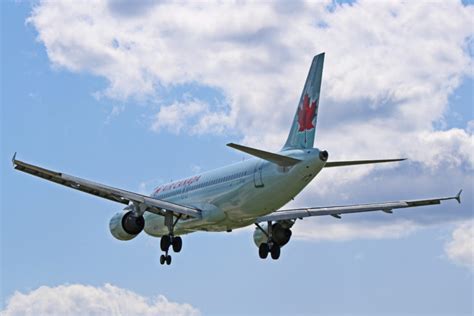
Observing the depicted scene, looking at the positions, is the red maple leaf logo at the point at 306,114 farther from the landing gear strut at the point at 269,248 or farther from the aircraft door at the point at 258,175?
the landing gear strut at the point at 269,248

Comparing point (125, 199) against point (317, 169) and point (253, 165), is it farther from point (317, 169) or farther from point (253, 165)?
point (317, 169)

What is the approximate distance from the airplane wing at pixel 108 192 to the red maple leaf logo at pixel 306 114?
9727mm

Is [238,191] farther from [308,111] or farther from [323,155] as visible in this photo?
[323,155]

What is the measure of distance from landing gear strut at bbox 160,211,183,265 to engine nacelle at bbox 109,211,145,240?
1.65 meters

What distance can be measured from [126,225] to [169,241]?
3.14m

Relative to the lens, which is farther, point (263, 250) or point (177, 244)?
point (263, 250)

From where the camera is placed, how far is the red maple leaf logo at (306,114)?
55.6 m

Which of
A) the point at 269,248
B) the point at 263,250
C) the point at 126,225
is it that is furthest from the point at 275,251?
the point at 126,225

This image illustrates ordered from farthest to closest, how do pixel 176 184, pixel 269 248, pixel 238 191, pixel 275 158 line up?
pixel 176 184, pixel 269 248, pixel 238 191, pixel 275 158

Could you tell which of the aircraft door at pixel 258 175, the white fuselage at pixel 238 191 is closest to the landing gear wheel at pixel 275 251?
the white fuselage at pixel 238 191

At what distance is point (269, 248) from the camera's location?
64.6 m

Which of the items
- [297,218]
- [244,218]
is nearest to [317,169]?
[244,218]

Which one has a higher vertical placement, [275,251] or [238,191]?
[238,191]

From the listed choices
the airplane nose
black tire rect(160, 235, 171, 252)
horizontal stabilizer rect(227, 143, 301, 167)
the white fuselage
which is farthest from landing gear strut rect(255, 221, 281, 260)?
the airplane nose
